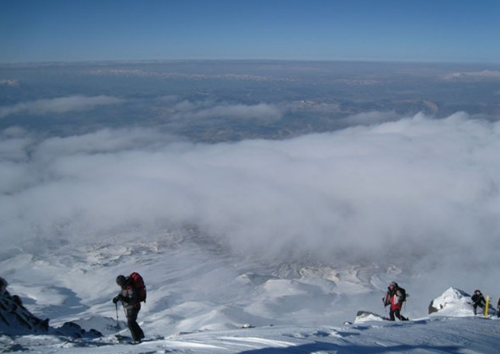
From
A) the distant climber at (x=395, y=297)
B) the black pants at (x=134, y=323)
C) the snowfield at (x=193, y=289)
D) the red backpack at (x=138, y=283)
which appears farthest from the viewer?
the snowfield at (x=193, y=289)

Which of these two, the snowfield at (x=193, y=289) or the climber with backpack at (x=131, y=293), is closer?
the climber with backpack at (x=131, y=293)

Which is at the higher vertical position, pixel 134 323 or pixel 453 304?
pixel 134 323

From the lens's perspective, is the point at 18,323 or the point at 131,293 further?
the point at 18,323

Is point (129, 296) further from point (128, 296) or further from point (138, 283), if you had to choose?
point (138, 283)

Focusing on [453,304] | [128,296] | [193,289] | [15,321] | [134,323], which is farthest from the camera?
[193,289]

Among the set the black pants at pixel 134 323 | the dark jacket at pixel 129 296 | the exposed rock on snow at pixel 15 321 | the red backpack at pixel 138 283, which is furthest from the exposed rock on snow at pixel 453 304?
the exposed rock on snow at pixel 15 321

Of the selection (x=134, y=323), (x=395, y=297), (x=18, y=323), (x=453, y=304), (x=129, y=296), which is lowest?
(x=453, y=304)

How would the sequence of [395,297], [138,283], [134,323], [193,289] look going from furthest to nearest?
1. [193,289]
2. [395,297]
3. [134,323]
4. [138,283]

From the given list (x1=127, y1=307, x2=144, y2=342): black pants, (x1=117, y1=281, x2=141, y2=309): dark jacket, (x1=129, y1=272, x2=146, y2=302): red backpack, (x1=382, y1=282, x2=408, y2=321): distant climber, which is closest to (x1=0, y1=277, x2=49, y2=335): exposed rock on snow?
(x1=127, y1=307, x2=144, y2=342): black pants

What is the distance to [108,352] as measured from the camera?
9719mm

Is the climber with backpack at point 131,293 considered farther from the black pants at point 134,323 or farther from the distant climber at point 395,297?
the distant climber at point 395,297

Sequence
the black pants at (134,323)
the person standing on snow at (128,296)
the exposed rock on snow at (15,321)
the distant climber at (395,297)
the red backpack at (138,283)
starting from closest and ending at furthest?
the person standing on snow at (128,296), the red backpack at (138,283), the black pants at (134,323), the exposed rock on snow at (15,321), the distant climber at (395,297)

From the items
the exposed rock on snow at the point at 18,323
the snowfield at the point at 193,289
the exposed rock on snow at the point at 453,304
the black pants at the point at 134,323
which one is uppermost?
the black pants at the point at 134,323

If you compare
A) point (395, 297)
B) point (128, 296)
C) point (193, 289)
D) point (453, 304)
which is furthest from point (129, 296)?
point (193, 289)
